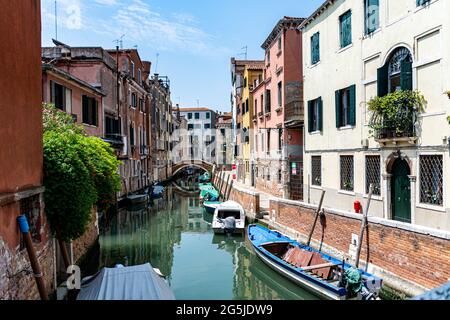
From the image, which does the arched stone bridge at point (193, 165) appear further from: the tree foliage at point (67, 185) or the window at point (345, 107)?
the tree foliage at point (67, 185)

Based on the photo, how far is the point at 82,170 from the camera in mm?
8164

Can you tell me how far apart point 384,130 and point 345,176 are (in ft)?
9.35

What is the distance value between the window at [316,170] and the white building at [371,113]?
0.04 m

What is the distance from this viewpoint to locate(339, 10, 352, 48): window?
12.4m

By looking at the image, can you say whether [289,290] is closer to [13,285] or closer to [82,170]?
[82,170]

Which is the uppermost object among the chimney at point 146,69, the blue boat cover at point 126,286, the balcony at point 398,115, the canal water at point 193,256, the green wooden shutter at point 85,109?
the chimney at point 146,69

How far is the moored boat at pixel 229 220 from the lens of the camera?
1647 cm

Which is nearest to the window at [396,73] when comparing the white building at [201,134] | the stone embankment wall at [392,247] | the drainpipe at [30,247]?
the stone embankment wall at [392,247]

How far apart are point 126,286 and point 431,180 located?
7.04 meters

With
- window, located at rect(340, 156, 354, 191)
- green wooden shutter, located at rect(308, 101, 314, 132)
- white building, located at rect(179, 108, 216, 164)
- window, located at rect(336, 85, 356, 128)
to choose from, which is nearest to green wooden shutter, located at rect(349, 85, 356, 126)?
window, located at rect(336, 85, 356, 128)

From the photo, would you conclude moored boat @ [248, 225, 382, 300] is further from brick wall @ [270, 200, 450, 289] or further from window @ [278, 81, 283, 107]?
window @ [278, 81, 283, 107]

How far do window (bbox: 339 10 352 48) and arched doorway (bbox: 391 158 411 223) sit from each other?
14.9 feet

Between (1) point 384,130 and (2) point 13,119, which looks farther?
(1) point 384,130
